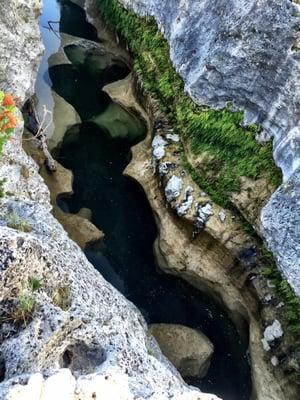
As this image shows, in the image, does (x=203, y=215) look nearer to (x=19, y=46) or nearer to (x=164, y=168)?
(x=164, y=168)

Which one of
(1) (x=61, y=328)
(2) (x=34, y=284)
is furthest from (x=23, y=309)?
(1) (x=61, y=328)

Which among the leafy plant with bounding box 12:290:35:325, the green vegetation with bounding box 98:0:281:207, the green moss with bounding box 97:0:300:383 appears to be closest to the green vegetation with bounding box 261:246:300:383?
the green moss with bounding box 97:0:300:383

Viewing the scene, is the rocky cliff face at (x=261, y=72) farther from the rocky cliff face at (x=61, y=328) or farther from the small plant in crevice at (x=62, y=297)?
the small plant in crevice at (x=62, y=297)

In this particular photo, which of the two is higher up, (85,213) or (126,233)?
(126,233)

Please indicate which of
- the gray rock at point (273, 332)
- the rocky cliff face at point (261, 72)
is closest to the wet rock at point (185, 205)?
the rocky cliff face at point (261, 72)

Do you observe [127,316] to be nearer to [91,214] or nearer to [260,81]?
[91,214]

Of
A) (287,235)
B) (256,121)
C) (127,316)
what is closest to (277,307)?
(287,235)
